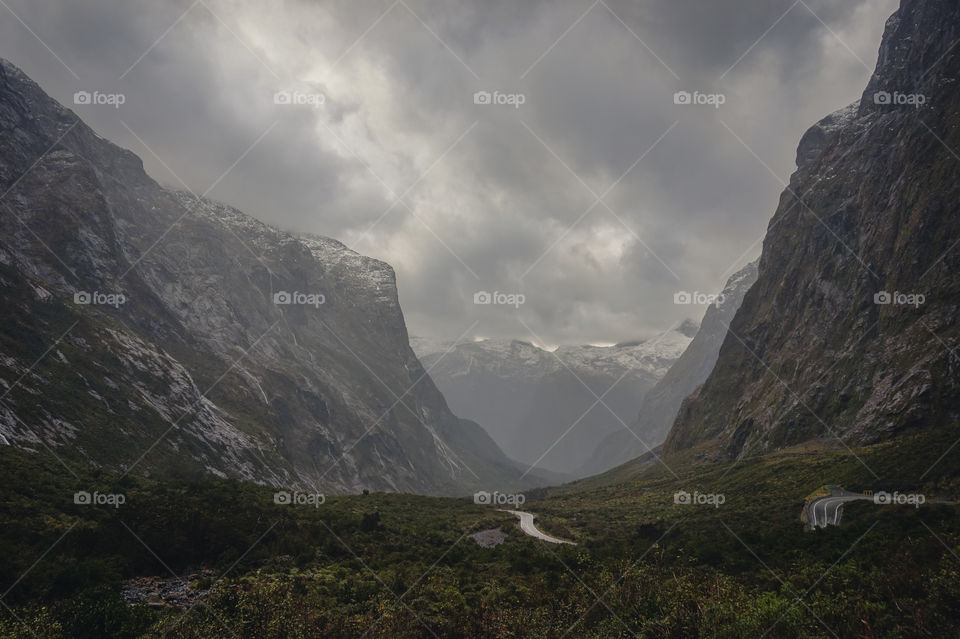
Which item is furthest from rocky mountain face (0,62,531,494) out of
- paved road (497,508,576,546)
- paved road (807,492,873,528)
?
paved road (807,492,873,528)

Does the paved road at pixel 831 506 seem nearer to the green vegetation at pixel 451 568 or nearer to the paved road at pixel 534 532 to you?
the green vegetation at pixel 451 568

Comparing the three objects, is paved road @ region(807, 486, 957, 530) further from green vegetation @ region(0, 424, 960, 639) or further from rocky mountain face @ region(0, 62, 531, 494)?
rocky mountain face @ region(0, 62, 531, 494)

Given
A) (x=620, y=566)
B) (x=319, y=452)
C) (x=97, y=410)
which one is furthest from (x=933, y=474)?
(x=319, y=452)

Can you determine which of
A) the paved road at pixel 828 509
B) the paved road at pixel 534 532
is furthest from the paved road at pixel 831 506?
the paved road at pixel 534 532

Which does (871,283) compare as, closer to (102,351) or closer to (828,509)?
(828,509)

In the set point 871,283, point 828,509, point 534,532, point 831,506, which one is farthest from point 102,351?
point 871,283

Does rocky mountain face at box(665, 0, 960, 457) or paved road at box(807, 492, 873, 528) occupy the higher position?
rocky mountain face at box(665, 0, 960, 457)

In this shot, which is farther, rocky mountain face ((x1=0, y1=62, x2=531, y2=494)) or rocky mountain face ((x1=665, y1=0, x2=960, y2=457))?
rocky mountain face ((x1=665, y1=0, x2=960, y2=457))
